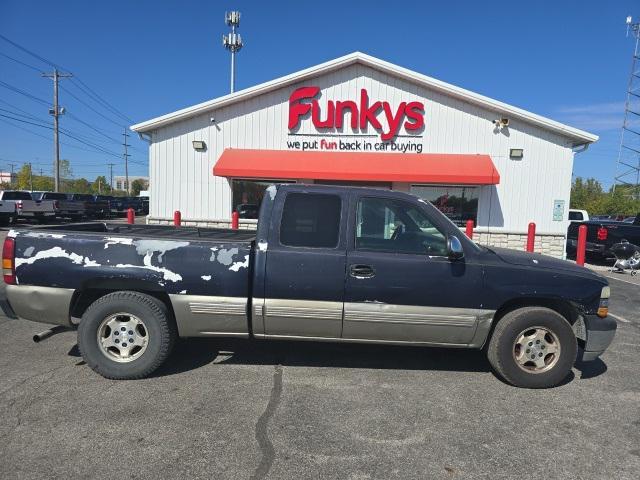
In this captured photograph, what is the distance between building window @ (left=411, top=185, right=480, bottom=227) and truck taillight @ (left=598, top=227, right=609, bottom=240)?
3.58 metres

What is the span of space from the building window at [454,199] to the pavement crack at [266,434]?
11369 millimetres

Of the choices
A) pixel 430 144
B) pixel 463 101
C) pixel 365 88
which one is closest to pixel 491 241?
pixel 430 144

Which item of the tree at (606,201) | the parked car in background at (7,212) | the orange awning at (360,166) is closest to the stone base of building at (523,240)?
the orange awning at (360,166)

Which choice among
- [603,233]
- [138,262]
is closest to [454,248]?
[138,262]

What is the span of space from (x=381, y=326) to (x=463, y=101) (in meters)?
12.0

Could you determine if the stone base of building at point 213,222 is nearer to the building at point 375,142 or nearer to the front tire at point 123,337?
the building at point 375,142

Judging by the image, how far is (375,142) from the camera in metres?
14.4

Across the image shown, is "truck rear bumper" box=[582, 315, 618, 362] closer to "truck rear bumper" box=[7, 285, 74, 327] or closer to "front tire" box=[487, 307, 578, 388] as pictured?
"front tire" box=[487, 307, 578, 388]

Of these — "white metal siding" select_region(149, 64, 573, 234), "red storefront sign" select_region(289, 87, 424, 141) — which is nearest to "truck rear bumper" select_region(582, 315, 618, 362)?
"white metal siding" select_region(149, 64, 573, 234)

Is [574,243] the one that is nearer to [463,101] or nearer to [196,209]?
[463,101]

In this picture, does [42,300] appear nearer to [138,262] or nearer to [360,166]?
[138,262]

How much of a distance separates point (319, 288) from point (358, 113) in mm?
11293

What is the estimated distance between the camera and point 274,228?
4.13 m

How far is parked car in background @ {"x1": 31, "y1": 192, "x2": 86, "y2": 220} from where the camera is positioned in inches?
1042
